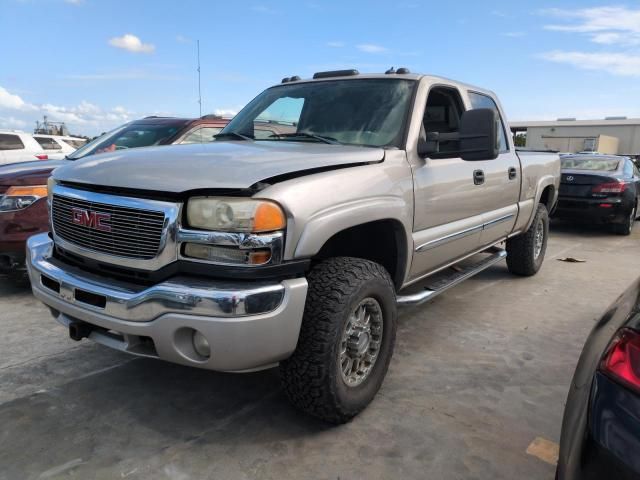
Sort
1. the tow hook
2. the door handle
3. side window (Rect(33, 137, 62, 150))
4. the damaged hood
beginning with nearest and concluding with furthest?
the damaged hood
the tow hook
the door handle
side window (Rect(33, 137, 62, 150))

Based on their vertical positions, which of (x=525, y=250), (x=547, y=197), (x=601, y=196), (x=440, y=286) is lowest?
(x=525, y=250)

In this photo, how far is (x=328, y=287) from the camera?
2.47 m

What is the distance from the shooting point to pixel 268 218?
2.21 metres

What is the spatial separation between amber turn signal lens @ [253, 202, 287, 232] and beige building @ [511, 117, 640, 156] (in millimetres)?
53888

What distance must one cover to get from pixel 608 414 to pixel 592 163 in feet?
32.5

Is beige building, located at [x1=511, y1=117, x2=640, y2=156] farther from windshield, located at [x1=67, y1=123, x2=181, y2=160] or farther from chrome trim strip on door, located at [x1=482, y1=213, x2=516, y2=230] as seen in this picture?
windshield, located at [x1=67, y1=123, x2=181, y2=160]

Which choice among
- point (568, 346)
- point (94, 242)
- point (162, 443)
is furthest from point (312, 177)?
point (568, 346)

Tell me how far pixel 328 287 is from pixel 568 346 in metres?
2.36

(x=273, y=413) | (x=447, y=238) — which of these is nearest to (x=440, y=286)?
(x=447, y=238)

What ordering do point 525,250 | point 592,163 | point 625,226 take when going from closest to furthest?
point 525,250, point 625,226, point 592,163

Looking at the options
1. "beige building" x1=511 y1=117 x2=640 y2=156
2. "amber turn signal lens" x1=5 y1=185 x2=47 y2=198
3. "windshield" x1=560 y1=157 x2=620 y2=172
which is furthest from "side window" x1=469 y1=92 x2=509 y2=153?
"beige building" x1=511 y1=117 x2=640 y2=156

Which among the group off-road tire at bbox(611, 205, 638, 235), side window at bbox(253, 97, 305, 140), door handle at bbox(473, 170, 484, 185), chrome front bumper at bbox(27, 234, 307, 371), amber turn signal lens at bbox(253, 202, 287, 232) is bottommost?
off-road tire at bbox(611, 205, 638, 235)

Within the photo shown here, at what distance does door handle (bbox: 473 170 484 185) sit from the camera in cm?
389

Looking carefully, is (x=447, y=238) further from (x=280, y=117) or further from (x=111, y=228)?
(x=111, y=228)
